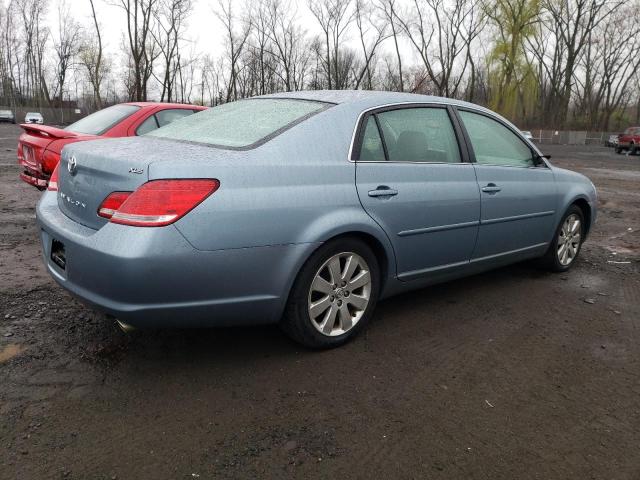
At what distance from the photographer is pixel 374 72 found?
54312 millimetres

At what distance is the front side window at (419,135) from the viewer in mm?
3473

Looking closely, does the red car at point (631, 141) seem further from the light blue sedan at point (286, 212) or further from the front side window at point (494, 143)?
the light blue sedan at point (286, 212)

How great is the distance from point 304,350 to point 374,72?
54.2 meters

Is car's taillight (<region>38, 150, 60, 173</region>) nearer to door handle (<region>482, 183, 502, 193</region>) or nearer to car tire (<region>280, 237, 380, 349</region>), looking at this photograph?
car tire (<region>280, 237, 380, 349</region>)

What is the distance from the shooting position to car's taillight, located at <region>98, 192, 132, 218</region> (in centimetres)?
261

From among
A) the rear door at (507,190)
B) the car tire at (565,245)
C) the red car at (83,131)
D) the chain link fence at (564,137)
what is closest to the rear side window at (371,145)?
the rear door at (507,190)

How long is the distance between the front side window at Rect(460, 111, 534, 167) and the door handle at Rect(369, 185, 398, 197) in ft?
3.42

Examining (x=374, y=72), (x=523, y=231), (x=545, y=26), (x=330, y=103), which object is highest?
(x=545, y=26)

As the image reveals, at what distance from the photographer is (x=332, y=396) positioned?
2.70 meters

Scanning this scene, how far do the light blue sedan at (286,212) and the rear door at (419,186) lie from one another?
0.01 metres

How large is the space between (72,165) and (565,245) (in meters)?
4.18

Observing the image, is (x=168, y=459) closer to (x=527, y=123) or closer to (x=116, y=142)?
(x=116, y=142)

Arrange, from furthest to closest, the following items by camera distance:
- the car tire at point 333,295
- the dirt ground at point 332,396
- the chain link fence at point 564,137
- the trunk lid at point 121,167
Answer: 1. the chain link fence at point 564,137
2. the car tire at point 333,295
3. the trunk lid at point 121,167
4. the dirt ground at point 332,396

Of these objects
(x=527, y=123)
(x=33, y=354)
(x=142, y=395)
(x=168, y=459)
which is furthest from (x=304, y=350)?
(x=527, y=123)
